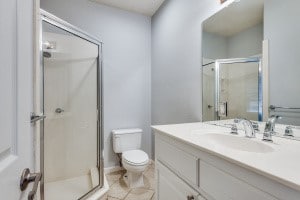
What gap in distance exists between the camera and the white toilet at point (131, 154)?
191cm

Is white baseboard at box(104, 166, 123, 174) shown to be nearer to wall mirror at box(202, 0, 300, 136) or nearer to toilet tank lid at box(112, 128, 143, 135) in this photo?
toilet tank lid at box(112, 128, 143, 135)

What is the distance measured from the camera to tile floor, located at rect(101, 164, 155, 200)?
186cm

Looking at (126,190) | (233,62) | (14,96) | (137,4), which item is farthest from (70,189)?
(137,4)

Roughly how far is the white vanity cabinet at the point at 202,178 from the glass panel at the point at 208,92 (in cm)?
61

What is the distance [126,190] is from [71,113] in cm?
118

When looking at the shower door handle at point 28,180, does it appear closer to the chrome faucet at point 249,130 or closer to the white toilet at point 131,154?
the chrome faucet at point 249,130

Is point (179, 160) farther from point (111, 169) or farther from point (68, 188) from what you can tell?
point (111, 169)

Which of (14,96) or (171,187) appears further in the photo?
(171,187)

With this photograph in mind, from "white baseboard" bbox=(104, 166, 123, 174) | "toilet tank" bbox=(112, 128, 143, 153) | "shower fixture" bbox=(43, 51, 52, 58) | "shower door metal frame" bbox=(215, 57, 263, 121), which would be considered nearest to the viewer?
"shower door metal frame" bbox=(215, 57, 263, 121)

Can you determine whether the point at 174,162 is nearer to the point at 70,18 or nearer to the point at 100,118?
the point at 100,118

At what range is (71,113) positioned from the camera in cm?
216

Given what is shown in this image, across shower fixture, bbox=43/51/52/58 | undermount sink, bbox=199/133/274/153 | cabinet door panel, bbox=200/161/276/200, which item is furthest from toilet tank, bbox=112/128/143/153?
cabinet door panel, bbox=200/161/276/200

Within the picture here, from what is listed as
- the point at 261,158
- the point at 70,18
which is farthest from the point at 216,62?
the point at 70,18

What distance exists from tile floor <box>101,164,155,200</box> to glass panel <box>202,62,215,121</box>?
3.62ft
